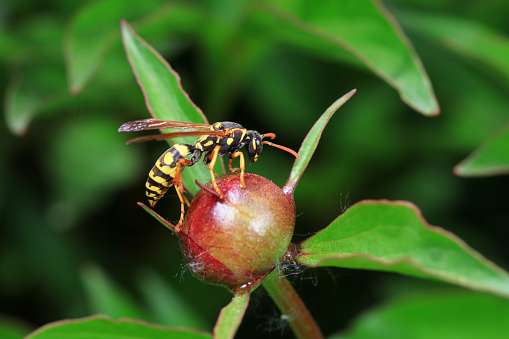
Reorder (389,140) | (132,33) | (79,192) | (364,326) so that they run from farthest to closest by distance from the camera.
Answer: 1. (389,140)
2. (79,192)
3. (364,326)
4. (132,33)

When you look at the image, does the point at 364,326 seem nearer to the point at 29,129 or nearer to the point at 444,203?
the point at 444,203

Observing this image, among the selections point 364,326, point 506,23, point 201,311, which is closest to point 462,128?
point 506,23

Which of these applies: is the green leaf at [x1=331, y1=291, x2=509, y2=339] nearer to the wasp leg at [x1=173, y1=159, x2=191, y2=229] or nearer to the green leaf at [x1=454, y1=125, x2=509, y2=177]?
the green leaf at [x1=454, y1=125, x2=509, y2=177]

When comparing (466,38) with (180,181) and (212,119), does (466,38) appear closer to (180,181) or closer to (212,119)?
(212,119)

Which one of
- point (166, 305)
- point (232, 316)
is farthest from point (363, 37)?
point (166, 305)

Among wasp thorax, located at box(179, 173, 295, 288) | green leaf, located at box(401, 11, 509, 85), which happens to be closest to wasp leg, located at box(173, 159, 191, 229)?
wasp thorax, located at box(179, 173, 295, 288)

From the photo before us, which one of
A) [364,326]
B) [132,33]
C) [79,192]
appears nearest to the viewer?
[132,33]
